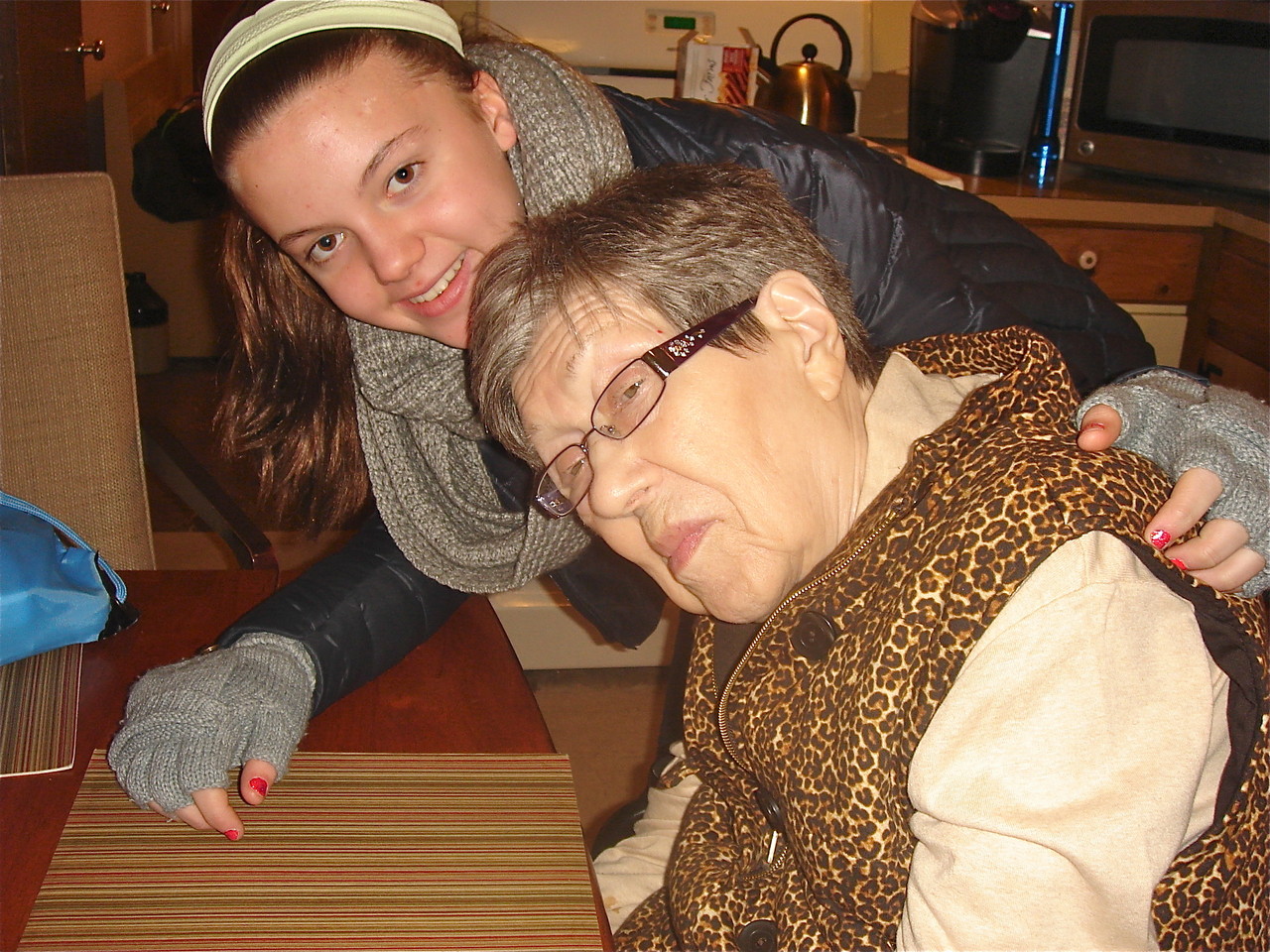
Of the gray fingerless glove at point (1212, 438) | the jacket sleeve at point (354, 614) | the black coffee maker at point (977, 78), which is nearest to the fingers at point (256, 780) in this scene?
the jacket sleeve at point (354, 614)

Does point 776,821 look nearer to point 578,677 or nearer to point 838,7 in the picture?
point 578,677

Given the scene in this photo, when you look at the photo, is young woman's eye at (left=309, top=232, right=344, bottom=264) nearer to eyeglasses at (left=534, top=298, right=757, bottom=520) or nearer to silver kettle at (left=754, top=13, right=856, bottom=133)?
eyeglasses at (left=534, top=298, right=757, bottom=520)

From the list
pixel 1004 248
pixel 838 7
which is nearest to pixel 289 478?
pixel 1004 248

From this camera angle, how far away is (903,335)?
50.4 inches

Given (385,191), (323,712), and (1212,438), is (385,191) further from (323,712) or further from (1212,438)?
(1212,438)

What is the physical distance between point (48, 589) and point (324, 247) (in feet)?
1.48

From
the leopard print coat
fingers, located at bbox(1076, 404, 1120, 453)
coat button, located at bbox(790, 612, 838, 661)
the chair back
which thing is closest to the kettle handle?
the chair back

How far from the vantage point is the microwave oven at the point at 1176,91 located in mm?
2393

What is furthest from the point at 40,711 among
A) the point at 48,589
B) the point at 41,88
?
the point at 41,88

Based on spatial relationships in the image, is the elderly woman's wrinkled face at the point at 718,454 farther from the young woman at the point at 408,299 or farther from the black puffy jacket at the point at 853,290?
the black puffy jacket at the point at 853,290

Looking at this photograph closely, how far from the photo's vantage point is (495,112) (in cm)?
130

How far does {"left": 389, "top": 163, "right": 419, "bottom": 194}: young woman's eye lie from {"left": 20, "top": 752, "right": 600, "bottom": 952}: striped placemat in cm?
58

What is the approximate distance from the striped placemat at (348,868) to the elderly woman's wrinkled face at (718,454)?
224 millimetres

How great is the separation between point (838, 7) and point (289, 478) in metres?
2.18
